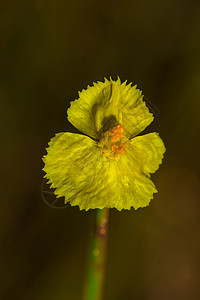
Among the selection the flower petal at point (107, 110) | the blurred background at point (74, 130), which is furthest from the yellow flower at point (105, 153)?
the blurred background at point (74, 130)

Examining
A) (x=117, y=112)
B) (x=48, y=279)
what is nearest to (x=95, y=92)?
(x=117, y=112)

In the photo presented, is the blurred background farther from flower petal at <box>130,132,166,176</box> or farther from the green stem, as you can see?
flower petal at <box>130,132,166,176</box>

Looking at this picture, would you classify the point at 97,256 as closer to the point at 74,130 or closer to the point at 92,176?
the point at 92,176

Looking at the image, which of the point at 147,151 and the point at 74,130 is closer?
the point at 147,151

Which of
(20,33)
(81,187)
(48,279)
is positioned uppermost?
(20,33)

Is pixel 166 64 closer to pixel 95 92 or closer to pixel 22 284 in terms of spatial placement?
pixel 95 92

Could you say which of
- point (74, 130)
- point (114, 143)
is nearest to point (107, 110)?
point (114, 143)

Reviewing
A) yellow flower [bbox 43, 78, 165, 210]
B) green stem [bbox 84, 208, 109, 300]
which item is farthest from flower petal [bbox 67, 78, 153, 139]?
green stem [bbox 84, 208, 109, 300]
